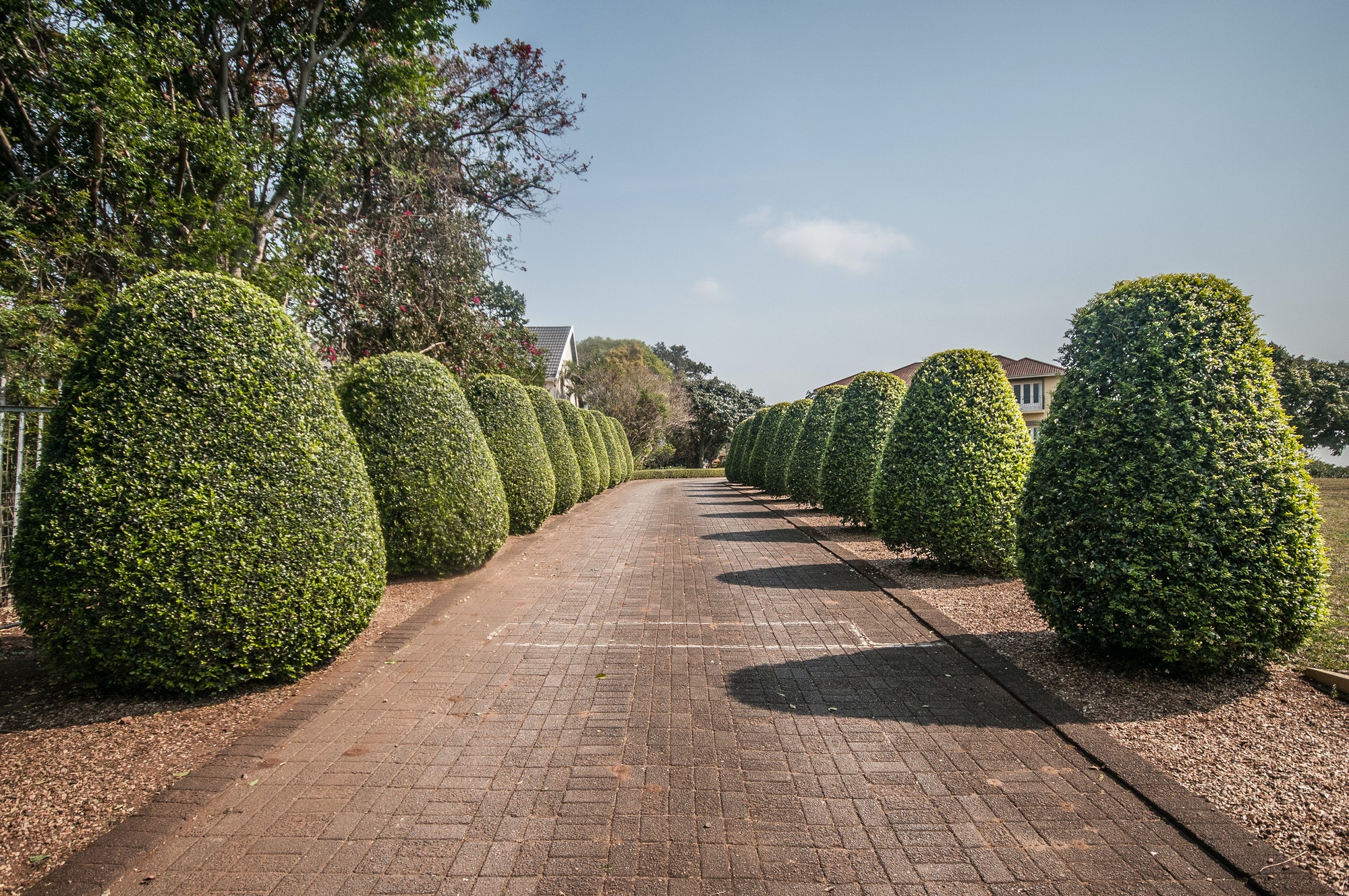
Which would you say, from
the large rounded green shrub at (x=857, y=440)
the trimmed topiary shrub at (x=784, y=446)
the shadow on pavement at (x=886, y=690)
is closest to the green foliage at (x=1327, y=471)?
the trimmed topiary shrub at (x=784, y=446)

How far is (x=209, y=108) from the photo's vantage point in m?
10.6

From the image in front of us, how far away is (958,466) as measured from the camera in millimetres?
8328

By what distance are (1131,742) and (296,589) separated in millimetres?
5516

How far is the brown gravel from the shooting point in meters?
2.96

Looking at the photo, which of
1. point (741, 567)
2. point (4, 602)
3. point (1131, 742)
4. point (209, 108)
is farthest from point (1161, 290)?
point (209, 108)

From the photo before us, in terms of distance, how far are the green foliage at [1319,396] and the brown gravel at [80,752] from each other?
46.9 metres

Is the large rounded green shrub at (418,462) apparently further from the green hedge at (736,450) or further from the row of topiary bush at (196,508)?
the green hedge at (736,450)

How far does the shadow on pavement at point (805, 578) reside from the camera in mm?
8344

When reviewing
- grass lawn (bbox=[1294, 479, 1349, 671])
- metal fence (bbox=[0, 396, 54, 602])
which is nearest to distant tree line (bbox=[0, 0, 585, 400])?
metal fence (bbox=[0, 396, 54, 602])

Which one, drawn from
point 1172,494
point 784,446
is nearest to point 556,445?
point 784,446

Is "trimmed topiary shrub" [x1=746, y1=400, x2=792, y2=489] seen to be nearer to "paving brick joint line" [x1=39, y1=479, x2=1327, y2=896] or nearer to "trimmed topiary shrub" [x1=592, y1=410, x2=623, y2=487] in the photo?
"trimmed topiary shrub" [x1=592, y1=410, x2=623, y2=487]

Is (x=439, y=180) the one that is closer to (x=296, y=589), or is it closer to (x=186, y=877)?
(x=296, y=589)

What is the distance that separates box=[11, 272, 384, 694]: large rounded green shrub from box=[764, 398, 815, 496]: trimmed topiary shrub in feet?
49.3

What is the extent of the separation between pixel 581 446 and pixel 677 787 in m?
17.0
